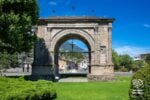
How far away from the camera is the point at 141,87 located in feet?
53.8

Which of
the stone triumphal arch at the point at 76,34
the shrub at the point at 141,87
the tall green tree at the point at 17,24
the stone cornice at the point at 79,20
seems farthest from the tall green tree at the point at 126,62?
the shrub at the point at 141,87

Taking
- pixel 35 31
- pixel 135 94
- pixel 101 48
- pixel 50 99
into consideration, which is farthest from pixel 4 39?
pixel 135 94

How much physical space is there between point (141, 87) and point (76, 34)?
101ft

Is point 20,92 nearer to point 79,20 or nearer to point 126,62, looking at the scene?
point 79,20

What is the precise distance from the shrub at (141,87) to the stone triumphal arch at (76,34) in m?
29.1

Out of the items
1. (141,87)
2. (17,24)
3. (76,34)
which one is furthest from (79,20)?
(141,87)

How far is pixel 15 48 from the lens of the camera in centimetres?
3844

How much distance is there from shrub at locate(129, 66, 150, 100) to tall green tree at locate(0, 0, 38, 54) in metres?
21.3

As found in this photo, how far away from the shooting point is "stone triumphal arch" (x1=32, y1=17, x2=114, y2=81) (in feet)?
152

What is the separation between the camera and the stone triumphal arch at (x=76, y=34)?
152ft

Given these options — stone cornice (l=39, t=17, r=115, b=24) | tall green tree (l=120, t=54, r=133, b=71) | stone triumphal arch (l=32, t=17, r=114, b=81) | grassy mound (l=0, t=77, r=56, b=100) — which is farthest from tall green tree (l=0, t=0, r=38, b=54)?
tall green tree (l=120, t=54, r=133, b=71)

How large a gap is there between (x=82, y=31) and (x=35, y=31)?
529 centimetres

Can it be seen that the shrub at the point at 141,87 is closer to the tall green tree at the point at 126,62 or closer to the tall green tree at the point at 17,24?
the tall green tree at the point at 17,24

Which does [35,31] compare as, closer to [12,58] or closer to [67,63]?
[12,58]
